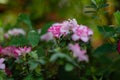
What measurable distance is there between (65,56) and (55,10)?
194 centimetres

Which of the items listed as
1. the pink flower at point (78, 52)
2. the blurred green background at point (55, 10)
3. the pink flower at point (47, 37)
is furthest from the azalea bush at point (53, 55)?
the blurred green background at point (55, 10)

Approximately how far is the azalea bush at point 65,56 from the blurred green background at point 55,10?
870 millimetres

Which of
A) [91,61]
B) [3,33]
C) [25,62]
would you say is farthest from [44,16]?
[25,62]

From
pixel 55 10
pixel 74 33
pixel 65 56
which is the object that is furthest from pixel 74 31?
pixel 55 10

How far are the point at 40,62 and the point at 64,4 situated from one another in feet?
5.20

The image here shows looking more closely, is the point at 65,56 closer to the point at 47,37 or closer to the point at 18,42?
the point at 18,42

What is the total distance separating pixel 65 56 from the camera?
1.07 metres

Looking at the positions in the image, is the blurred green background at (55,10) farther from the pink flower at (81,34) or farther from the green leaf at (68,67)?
the green leaf at (68,67)

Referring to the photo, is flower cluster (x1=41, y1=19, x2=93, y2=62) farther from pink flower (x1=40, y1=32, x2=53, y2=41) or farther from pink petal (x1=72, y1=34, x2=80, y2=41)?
pink flower (x1=40, y1=32, x2=53, y2=41)

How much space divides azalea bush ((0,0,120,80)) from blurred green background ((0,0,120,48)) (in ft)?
2.85

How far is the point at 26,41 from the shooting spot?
1386 mm

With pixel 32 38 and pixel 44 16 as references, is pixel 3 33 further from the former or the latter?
pixel 44 16

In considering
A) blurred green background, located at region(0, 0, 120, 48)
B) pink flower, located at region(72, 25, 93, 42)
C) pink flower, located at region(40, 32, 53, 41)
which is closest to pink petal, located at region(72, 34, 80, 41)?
pink flower, located at region(72, 25, 93, 42)

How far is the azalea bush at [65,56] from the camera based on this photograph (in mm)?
1107
